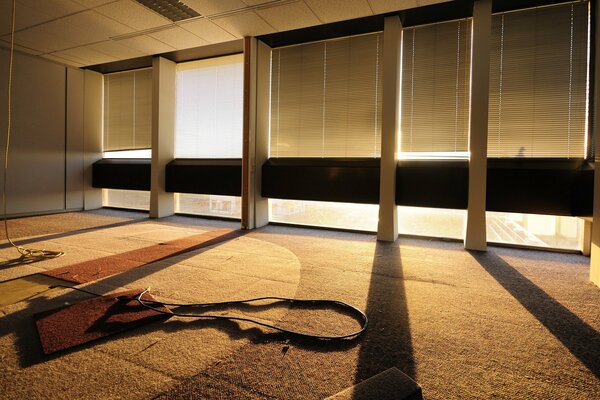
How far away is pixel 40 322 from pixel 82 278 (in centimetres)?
89

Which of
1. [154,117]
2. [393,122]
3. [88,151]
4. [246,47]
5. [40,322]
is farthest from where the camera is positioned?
[88,151]

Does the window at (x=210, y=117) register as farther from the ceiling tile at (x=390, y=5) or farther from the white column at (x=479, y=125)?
the white column at (x=479, y=125)

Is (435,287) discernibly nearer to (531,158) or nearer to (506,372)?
(506,372)

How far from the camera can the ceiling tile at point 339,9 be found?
13.2ft

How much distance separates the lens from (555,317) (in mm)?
2176

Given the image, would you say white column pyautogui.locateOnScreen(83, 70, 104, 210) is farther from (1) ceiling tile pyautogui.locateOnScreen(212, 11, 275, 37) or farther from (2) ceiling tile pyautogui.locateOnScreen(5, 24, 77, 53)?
(1) ceiling tile pyautogui.locateOnScreen(212, 11, 275, 37)

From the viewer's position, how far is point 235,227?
5.62 meters

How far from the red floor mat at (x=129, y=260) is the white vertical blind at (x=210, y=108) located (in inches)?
86.3

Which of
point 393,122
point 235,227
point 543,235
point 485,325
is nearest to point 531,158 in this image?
point 543,235

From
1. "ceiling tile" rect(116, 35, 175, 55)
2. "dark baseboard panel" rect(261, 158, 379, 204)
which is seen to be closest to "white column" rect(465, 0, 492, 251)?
"dark baseboard panel" rect(261, 158, 379, 204)

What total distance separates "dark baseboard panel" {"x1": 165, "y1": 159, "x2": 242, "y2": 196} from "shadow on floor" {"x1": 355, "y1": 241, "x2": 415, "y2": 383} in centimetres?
348

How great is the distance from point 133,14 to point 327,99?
2944 millimetres

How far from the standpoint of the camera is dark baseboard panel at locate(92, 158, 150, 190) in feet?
22.7

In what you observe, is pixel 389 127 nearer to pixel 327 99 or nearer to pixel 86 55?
pixel 327 99
